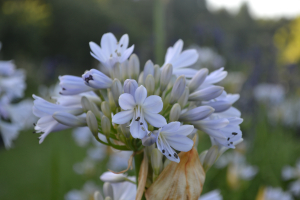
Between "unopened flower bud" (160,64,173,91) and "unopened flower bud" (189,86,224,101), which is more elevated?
"unopened flower bud" (160,64,173,91)

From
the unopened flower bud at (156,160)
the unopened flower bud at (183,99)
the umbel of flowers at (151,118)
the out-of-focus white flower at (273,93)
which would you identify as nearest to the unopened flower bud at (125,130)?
the umbel of flowers at (151,118)

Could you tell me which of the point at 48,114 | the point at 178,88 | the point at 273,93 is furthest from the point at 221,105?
the point at 273,93

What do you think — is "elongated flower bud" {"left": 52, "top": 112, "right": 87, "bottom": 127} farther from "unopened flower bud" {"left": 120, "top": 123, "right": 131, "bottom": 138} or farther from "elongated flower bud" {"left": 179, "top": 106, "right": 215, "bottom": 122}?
"elongated flower bud" {"left": 179, "top": 106, "right": 215, "bottom": 122}

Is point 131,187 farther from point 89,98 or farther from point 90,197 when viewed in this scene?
point 90,197

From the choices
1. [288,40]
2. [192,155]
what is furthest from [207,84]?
[288,40]

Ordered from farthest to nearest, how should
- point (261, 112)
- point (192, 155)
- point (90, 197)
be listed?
point (261, 112) < point (90, 197) < point (192, 155)

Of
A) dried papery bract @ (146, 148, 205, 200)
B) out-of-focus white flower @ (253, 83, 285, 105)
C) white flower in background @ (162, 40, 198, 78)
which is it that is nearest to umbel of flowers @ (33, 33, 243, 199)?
dried papery bract @ (146, 148, 205, 200)
